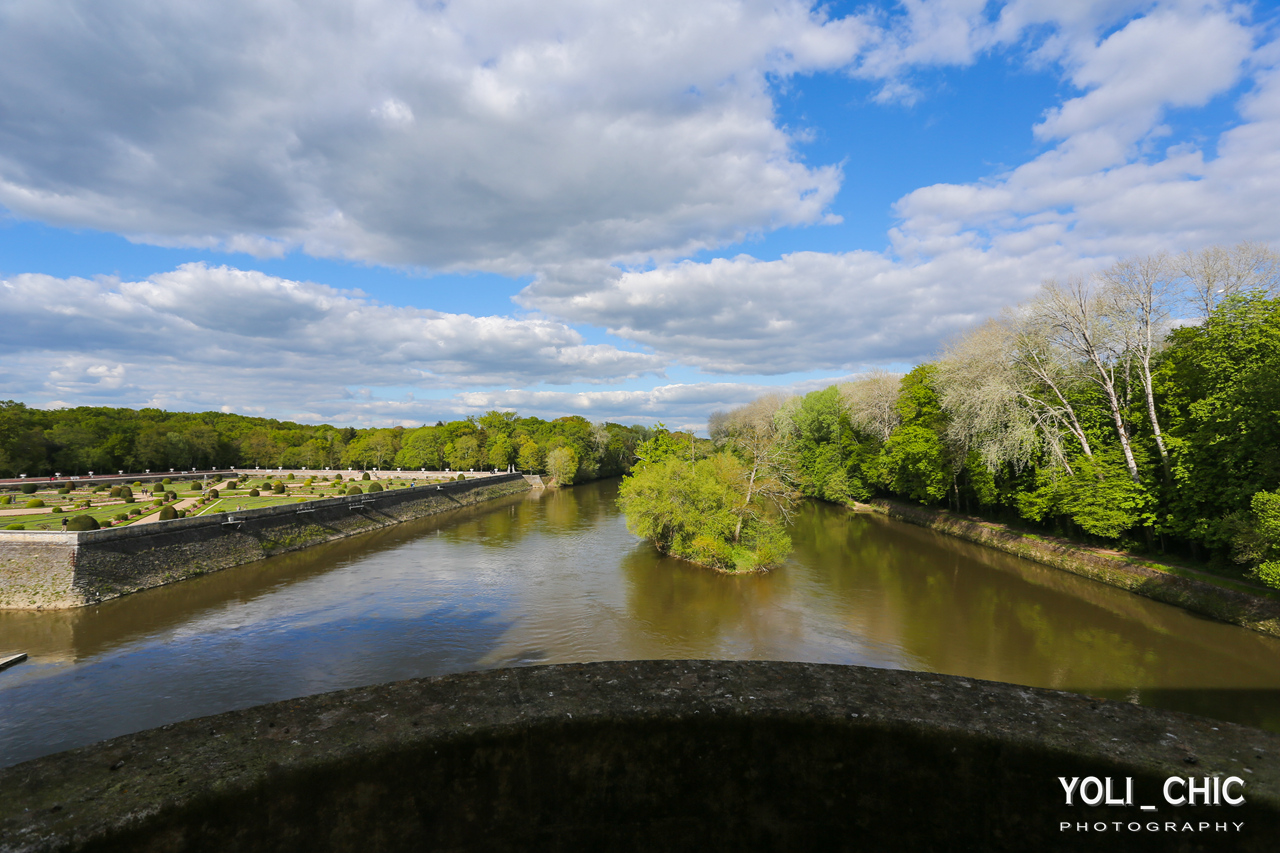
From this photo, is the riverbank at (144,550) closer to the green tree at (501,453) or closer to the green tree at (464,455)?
the green tree at (464,455)

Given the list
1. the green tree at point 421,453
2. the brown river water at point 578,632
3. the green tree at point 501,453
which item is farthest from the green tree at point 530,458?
the brown river water at point 578,632

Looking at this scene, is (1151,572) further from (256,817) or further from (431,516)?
(431,516)

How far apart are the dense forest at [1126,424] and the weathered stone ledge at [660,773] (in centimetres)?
1992

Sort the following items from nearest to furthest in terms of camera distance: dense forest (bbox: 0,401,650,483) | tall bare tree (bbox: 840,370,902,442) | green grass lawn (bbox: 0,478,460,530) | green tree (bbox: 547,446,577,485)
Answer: green grass lawn (bbox: 0,478,460,530), tall bare tree (bbox: 840,370,902,442), dense forest (bbox: 0,401,650,483), green tree (bbox: 547,446,577,485)

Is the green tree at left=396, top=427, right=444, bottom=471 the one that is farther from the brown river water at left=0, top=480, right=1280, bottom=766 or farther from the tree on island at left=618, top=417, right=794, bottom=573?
the tree on island at left=618, top=417, right=794, bottom=573

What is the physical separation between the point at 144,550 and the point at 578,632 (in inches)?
780

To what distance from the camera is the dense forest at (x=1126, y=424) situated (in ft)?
60.4

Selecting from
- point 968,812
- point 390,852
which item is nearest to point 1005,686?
point 968,812

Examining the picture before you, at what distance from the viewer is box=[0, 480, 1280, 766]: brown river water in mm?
14406

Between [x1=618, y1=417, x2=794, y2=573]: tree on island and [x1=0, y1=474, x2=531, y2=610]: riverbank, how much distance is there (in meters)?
19.9

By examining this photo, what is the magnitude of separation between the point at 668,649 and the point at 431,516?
36933 mm

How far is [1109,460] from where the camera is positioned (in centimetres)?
2483

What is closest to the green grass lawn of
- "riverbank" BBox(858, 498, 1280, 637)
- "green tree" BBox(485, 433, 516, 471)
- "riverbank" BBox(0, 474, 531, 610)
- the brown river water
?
"riverbank" BBox(0, 474, 531, 610)

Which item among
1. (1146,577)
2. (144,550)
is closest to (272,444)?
(144,550)
